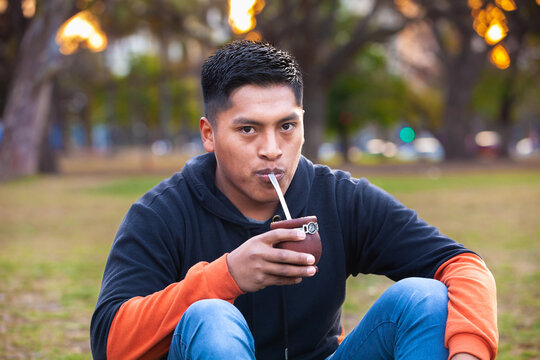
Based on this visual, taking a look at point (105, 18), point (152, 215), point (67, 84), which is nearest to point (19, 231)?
point (152, 215)

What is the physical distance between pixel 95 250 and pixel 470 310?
6.91m

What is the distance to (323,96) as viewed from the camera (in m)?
23.5

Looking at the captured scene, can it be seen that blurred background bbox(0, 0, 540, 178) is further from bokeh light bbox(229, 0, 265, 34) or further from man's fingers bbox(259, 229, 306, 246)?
man's fingers bbox(259, 229, 306, 246)

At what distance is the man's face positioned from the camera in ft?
7.91

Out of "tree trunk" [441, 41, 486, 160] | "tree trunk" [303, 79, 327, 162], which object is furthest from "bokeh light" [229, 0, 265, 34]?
"tree trunk" [441, 41, 486, 160]

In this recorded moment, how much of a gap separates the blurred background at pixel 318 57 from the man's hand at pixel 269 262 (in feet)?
43.1

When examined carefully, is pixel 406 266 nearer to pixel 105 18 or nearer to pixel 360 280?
pixel 360 280

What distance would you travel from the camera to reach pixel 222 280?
2.06 m

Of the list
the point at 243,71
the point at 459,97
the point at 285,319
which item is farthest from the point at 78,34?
the point at 285,319

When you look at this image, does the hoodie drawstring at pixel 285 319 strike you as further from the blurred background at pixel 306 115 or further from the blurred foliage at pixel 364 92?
the blurred foliage at pixel 364 92

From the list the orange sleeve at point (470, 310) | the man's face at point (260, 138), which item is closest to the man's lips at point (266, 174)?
the man's face at point (260, 138)

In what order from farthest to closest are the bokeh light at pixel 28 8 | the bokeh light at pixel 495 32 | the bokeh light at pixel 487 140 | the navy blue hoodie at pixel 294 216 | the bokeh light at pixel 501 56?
the bokeh light at pixel 487 140
the bokeh light at pixel 501 56
the bokeh light at pixel 28 8
the bokeh light at pixel 495 32
the navy blue hoodie at pixel 294 216

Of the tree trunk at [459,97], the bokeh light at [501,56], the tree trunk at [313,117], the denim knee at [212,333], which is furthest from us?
the tree trunk at [459,97]

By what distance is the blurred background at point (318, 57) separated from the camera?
760 inches
